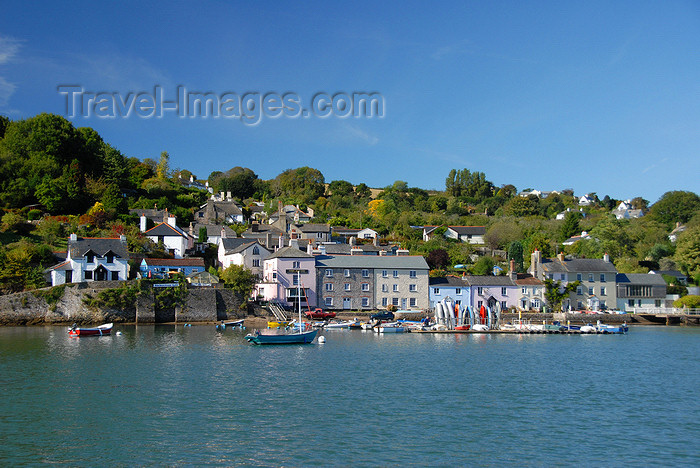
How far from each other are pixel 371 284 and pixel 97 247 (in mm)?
29446

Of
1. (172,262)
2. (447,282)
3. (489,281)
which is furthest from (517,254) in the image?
(172,262)

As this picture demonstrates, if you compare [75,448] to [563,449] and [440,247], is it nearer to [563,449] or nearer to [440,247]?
[563,449]

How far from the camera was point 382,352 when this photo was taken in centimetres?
4181

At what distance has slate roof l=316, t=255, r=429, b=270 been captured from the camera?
65688 millimetres

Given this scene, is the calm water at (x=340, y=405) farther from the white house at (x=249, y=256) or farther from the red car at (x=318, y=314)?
the white house at (x=249, y=256)

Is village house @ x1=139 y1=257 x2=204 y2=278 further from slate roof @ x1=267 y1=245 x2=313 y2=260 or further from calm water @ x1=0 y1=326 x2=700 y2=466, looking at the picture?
calm water @ x1=0 y1=326 x2=700 y2=466

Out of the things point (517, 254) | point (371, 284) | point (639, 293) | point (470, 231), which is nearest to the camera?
point (371, 284)

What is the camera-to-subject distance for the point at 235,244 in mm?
73312

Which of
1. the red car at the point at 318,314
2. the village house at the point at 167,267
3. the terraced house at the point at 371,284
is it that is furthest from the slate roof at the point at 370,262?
the village house at the point at 167,267

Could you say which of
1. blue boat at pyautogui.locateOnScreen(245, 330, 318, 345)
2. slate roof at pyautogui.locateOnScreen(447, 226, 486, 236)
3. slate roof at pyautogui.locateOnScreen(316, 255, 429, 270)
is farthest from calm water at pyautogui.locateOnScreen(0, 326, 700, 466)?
slate roof at pyautogui.locateOnScreen(447, 226, 486, 236)

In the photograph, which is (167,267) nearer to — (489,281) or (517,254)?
(489,281)

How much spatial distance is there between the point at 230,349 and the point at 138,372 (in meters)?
10.2

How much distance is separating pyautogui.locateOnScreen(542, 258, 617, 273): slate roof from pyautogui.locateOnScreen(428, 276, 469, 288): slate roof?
10.5 meters

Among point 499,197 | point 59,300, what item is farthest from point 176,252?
point 499,197
